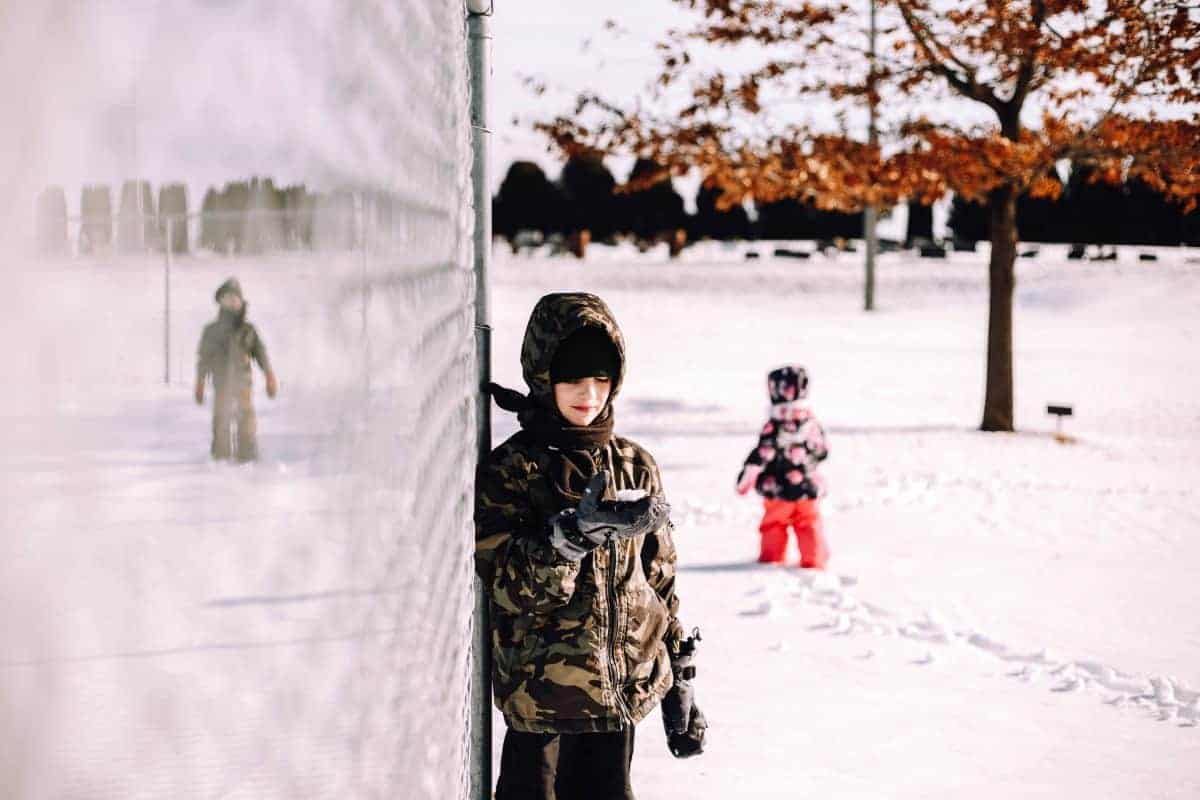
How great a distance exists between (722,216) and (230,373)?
64764mm

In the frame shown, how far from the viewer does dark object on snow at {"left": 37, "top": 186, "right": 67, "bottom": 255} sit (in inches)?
18.7

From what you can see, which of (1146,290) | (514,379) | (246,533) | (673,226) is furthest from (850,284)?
(246,533)

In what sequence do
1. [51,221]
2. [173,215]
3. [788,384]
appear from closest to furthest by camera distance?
[51,221] < [173,215] < [788,384]

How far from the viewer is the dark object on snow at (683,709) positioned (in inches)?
132

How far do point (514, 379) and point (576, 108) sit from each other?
150 inches

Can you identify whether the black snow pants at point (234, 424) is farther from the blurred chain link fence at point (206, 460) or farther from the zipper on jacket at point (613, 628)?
the zipper on jacket at point (613, 628)

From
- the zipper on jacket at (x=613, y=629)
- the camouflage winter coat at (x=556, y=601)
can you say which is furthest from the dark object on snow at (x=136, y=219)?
the zipper on jacket at (x=613, y=629)

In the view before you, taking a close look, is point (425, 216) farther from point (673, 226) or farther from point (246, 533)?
point (673, 226)

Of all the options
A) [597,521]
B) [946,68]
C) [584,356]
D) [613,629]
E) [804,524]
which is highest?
[946,68]

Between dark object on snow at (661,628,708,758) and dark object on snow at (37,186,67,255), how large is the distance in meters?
2.95

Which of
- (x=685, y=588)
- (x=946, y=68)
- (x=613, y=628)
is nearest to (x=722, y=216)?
(x=946, y=68)

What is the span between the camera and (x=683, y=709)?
3.40 meters

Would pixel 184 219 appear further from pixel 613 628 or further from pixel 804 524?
pixel 804 524

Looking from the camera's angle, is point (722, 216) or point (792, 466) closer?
point (792, 466)
